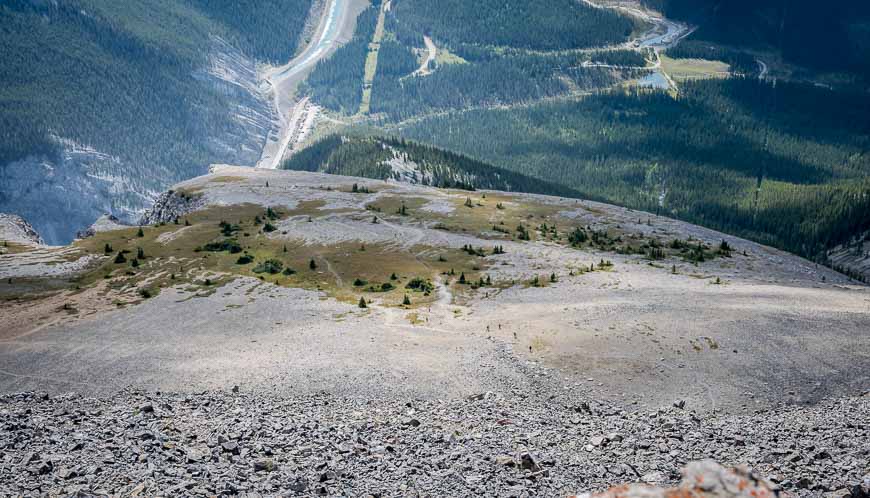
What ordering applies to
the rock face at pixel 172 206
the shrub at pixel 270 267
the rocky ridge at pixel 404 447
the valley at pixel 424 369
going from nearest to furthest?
the rocky ridge at pixel 404 447
the valley at pixel 424 369
the shrub at pixel 270 267
the rock face at pixel 172 206

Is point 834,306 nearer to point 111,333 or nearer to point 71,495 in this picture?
point 71,495

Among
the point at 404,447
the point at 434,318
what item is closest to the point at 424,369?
the point at 404,447

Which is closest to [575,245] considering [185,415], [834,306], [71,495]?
[834,306]

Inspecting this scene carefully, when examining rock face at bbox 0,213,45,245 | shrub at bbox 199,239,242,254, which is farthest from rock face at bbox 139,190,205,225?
shrub at bbox 199,239,242,254

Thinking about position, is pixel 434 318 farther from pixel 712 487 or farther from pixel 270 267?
pixel 712 487

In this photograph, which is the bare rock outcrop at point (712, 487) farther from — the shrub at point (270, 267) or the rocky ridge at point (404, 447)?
the shrub at point (270, 267)

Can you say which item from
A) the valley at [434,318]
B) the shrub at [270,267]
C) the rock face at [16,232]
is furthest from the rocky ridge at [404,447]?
the rock face at [16,232]
